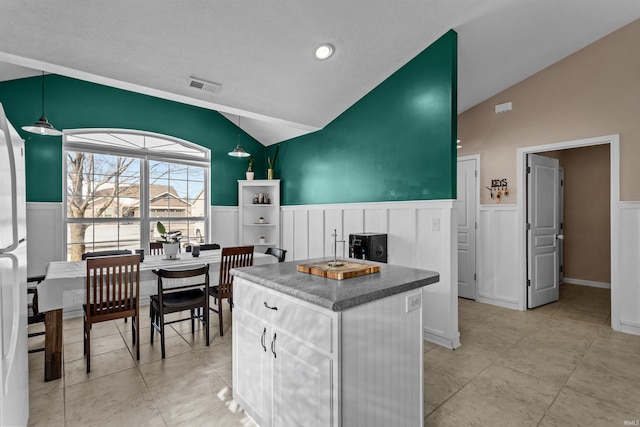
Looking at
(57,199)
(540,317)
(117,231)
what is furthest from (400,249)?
(57,199)

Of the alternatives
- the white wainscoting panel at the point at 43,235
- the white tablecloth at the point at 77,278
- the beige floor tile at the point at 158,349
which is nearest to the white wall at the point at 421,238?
the white tablecloth at the point at 77,278

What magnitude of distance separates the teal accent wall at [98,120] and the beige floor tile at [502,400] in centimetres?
454

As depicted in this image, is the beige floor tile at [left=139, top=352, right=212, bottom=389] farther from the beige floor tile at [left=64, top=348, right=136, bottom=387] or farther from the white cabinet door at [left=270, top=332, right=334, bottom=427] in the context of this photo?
the white cabinet door at [left=270, top=332, right=334, bottom=427]

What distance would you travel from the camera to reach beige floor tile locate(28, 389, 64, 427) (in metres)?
2.00

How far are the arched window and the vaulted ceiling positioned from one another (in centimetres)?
118

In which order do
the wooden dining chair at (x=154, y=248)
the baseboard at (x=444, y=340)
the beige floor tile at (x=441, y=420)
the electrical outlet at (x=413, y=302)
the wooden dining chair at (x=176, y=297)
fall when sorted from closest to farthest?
the electrical outlet at (x=413, y=302) < the beige floor tile at (x=441, y=420) < the wooden dining chair at (x=176, y=297) < the baseboard at (x=444, y=340) < the wooden dining chair at (x=154, y=248)

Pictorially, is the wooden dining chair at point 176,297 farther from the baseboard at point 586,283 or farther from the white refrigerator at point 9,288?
the baseboard at point 586,283

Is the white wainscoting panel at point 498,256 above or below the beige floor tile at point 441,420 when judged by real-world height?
above

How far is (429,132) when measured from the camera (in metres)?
3.30

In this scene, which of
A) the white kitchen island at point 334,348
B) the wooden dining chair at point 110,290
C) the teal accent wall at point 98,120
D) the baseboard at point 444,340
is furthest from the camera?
the teal accent wall at point 98,120

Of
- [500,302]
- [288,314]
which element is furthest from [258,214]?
[288,314]

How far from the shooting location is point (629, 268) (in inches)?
136

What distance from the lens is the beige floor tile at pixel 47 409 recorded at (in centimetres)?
→ 200

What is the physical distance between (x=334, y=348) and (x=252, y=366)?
79cm
